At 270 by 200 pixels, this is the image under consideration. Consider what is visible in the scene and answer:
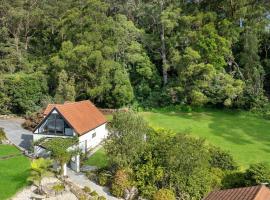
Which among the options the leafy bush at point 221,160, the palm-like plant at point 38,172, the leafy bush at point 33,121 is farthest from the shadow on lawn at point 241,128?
the leafy bush at point 33,121

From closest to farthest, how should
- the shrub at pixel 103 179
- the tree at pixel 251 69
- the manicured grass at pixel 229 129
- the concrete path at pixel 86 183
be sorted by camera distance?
the concrete path at pixel 86 183
the shrub at pixel 103 179
the manicured grass at pixel 229 129
the tree at pixel 251 69

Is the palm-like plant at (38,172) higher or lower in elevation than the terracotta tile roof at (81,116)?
lower

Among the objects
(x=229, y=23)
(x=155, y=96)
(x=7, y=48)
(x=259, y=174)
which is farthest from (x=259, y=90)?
(x=7, y=48)

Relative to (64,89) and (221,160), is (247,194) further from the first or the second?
(64,89)

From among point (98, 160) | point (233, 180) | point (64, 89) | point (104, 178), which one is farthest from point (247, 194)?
point (64, 89)

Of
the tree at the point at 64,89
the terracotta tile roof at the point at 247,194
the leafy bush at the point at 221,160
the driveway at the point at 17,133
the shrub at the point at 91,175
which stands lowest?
the shrub at the point at 91,175

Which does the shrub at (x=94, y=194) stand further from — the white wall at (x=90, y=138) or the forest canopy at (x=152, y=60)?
the forest canopy at (x=152, y=60)

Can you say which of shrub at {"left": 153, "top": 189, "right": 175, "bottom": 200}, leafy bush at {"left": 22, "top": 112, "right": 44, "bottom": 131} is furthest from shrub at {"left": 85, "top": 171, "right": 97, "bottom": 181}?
leafy bush at {"left": 22, "top": 112, "right": 44, "bottom": 131}

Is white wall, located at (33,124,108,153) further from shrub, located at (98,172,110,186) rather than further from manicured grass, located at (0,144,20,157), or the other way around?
shrub, located at (98,172,110,186)
